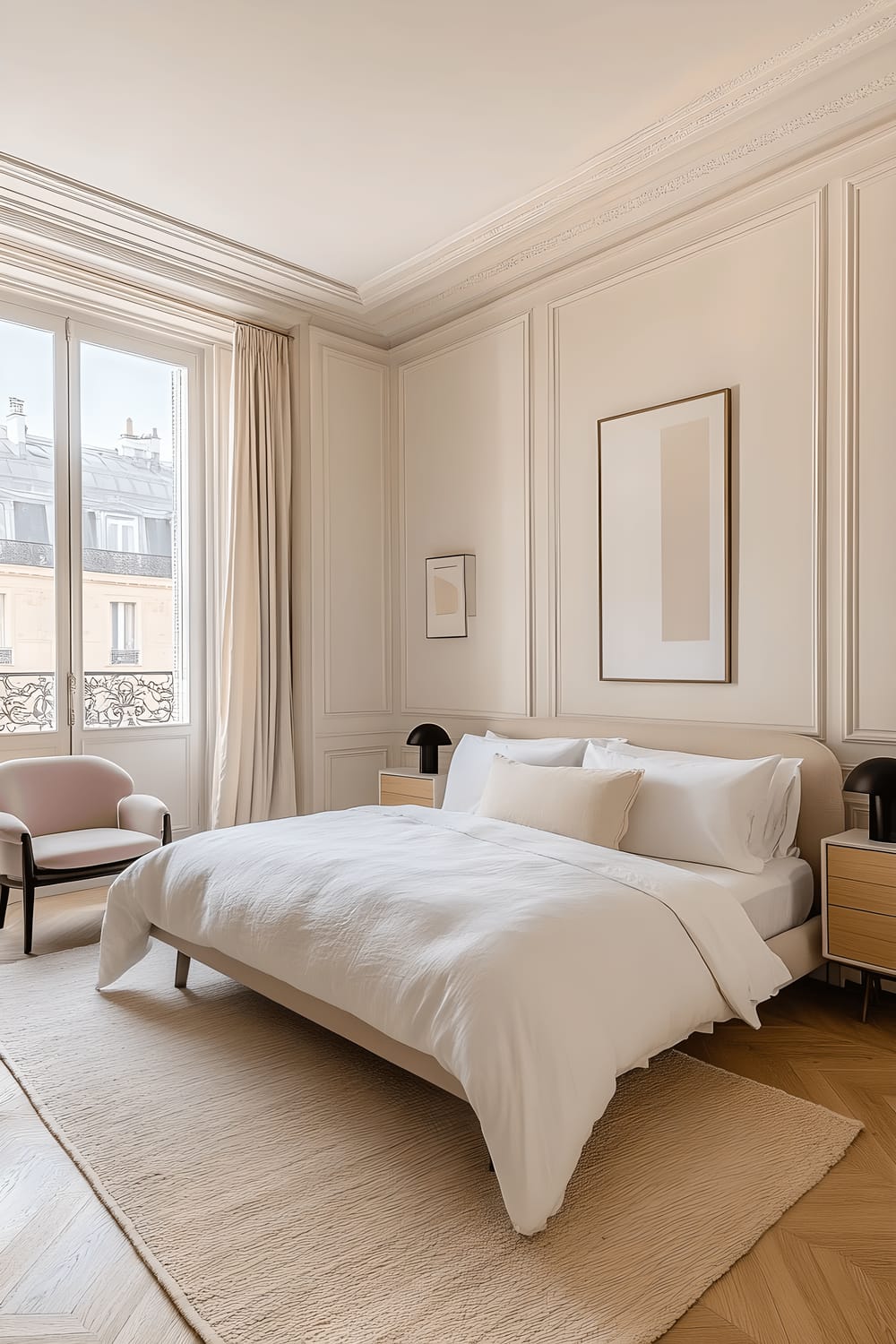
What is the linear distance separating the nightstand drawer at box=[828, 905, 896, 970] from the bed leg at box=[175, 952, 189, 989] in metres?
2.33

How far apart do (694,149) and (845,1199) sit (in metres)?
3.63

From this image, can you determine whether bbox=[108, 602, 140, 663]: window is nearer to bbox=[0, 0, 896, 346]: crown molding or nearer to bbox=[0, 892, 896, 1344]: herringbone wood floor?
bbox=[0, 0, 896, 346]: crown molding

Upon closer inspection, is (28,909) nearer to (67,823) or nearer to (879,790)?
(67,823)

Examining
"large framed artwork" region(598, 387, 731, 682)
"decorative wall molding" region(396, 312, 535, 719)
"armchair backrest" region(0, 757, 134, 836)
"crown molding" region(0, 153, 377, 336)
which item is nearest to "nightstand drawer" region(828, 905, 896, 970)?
"large framed artwork" region(598, 387, 731, 682)

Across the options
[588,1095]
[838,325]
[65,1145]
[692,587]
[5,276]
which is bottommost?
[65,1145]

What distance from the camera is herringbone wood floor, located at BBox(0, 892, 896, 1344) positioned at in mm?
1563

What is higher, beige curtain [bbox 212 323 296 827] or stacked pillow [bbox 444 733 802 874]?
beige curtain [bbox 212 323 296 827]

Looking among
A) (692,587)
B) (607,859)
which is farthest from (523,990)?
(692,587)

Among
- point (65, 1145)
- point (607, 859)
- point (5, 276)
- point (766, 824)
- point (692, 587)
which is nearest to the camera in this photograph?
point (65, 1145)

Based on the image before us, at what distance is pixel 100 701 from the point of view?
4680 mm

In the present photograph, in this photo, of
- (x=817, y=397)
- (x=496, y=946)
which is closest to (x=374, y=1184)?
(x=496, y=946)

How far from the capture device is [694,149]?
3424 mm

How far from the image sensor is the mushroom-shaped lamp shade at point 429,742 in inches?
182

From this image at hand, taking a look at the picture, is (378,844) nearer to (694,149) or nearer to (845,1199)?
(845,1199)
